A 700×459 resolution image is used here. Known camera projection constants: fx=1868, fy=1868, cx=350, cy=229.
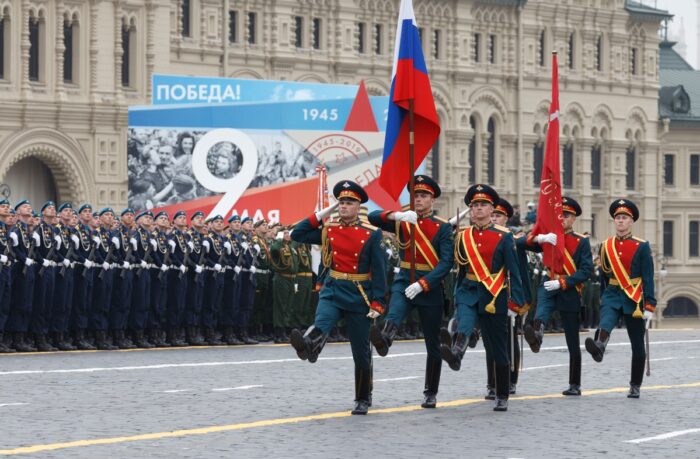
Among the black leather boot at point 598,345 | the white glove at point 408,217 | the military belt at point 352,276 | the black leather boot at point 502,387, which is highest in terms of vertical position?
the white glove at point 408,217

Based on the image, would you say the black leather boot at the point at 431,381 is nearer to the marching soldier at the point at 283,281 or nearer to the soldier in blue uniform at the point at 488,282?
the soldier in blue uniform at the point at 488,282

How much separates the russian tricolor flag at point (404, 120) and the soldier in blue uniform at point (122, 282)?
26.0ft

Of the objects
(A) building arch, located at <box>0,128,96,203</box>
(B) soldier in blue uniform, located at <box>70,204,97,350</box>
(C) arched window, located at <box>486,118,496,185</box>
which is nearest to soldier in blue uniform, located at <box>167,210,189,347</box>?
(B) soldier in blue uniform, located at <box>70,204,97,350</box>

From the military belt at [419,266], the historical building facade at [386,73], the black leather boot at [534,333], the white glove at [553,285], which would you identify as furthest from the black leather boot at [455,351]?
the historical building facade at [386,73]

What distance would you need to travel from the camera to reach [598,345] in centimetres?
1594

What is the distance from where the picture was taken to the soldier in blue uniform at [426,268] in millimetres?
14477

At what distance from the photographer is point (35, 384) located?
16.7m

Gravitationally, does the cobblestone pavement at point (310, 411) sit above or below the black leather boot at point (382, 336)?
below

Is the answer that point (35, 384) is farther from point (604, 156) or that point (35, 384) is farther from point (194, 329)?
point (604, 156)

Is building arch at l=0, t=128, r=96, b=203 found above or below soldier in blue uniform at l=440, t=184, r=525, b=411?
above

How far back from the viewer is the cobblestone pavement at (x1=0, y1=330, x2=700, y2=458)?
12.2 meters

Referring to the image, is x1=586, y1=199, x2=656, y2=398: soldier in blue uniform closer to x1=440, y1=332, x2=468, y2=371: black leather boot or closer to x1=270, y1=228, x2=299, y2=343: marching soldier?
x1=440, y1=332, x2=468, y2=371: black leather boot

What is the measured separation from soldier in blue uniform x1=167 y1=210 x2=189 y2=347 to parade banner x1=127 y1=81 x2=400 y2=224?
332 inches

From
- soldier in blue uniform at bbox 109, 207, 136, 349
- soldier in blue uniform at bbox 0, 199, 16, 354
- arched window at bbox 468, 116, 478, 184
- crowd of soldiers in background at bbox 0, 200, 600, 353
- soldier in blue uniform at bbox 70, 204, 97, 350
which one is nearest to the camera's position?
soldier in blue uniform at bbox 0, 199, 16, 354
